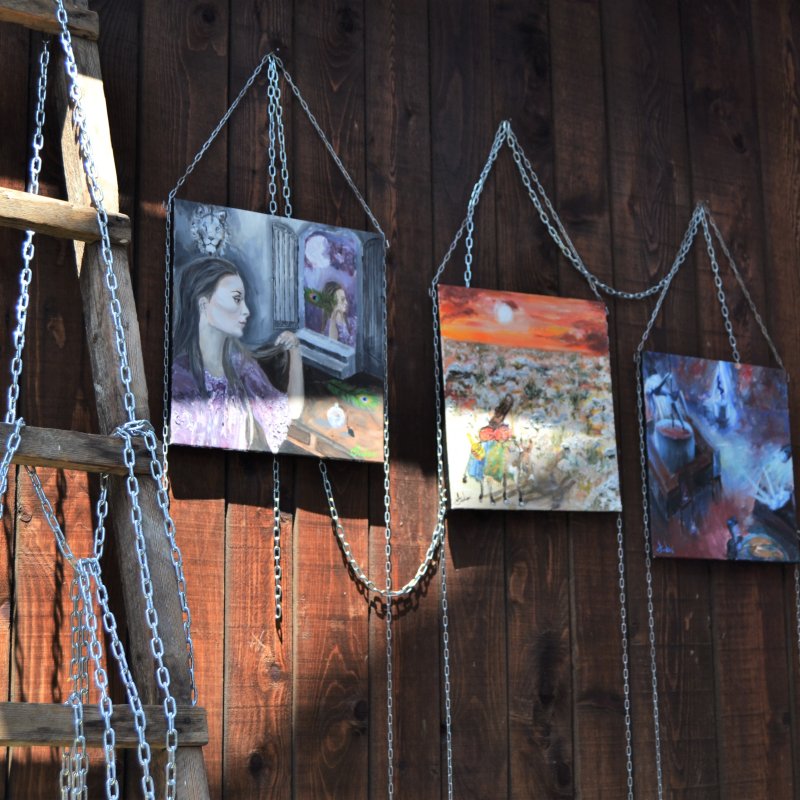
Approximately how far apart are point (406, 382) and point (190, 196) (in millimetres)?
722

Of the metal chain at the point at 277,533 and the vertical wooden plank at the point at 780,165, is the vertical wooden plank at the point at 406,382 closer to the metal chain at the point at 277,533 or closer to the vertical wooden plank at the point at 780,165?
the metal chain at the point at 277,533

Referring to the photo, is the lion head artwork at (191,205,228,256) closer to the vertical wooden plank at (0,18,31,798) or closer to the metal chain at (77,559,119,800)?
the vertical wooden plank at (0,18,31,798)

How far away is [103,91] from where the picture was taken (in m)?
3.16

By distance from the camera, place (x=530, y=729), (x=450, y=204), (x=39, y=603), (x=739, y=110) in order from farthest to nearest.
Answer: (x=739, y=110) < (x=450, y=204) < (x=530, y=729) < (x=39, y=603)

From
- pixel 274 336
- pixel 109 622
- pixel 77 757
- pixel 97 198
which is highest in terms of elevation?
pixel 97 198

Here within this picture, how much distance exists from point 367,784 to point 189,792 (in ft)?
2.40

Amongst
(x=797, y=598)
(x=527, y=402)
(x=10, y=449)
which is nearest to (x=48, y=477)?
(x=10, y=449)

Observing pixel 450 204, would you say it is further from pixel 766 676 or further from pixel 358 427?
pixel 766 676

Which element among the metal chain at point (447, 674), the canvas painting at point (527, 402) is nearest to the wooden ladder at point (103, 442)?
the metal chain at point (447, 674)

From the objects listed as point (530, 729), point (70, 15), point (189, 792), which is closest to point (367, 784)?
point (530, 729)

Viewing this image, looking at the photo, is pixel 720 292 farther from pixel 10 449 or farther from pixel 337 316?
pixel 10 449

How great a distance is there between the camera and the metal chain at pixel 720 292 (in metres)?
4.00

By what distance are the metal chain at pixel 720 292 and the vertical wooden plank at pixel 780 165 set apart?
0.52ft

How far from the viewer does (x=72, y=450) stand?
8.87ft
